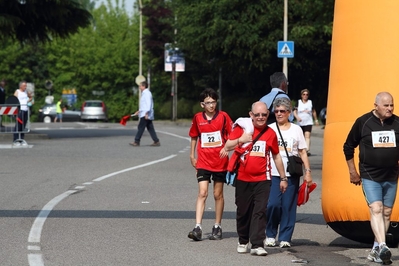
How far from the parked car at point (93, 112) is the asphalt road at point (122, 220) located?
47.8 m

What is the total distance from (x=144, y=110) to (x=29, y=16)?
5.88 meters

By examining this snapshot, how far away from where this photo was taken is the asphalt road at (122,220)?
1013cm

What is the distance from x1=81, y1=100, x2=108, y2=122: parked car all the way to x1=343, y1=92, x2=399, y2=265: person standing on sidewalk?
203 feet

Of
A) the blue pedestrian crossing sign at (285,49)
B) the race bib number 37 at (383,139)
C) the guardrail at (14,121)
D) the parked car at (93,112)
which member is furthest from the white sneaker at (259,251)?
the parked car at (93,112)

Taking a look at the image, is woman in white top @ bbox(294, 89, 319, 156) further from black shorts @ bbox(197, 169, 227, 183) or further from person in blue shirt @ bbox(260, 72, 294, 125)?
black shorts @ bbox(197, 169, 227, 183)

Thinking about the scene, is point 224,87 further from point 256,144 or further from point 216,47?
point 256,144

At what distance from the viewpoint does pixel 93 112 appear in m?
71.9

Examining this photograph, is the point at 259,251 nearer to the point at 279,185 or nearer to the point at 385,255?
the point at 279,185

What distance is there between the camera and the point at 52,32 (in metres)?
34.5

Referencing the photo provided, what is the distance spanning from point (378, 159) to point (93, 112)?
2459 inches

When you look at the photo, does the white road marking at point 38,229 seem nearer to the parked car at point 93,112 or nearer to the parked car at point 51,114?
the parked car at point 93,112

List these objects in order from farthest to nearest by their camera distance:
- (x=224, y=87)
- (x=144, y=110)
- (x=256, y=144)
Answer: (x=224, y=87)
(x=144, y=110)
(x=256, y=144)

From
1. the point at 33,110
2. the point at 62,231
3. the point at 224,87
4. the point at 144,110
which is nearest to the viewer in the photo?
the point at 62,231

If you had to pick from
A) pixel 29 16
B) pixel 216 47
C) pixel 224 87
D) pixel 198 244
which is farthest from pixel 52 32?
pixel 224 87
